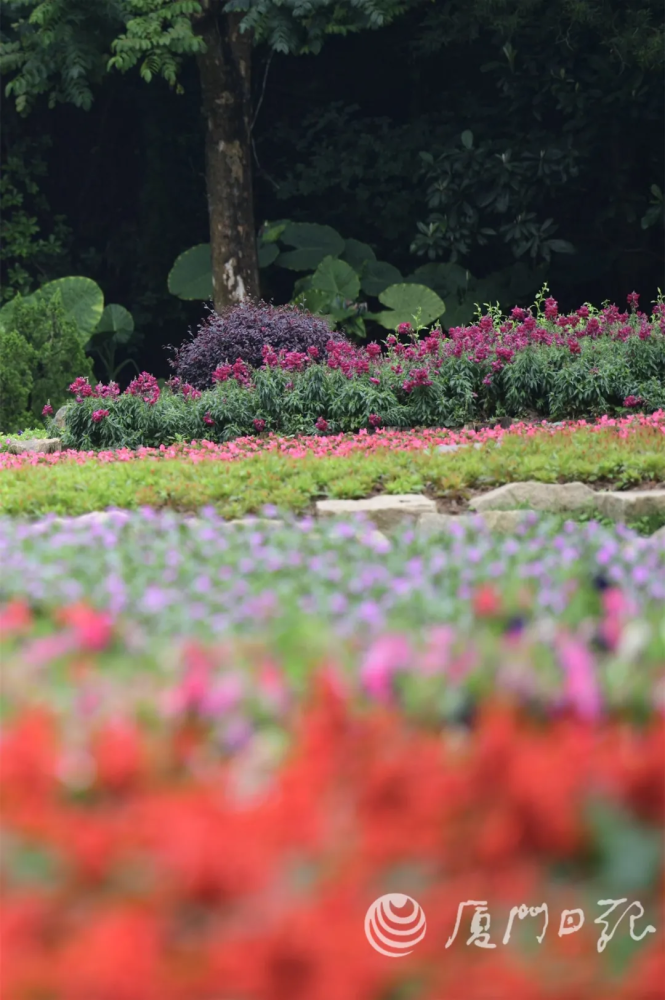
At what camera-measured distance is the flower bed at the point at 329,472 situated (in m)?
5.77

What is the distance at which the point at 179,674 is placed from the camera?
1948 mm

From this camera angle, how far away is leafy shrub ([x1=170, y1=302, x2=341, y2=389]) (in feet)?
35.3

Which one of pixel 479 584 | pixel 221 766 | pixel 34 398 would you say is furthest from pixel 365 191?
pixel 221 766

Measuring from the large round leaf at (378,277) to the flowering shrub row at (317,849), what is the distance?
14.7 m

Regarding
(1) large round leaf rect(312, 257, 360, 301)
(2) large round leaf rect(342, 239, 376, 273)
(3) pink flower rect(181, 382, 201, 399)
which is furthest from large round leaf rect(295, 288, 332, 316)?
(3) pink flower rect(181, 382, 201, 399)

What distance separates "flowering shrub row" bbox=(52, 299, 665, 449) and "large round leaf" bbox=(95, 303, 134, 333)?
6.49m

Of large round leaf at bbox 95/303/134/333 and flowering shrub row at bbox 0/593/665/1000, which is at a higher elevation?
flowering shrub row at bbox 0/593/665/1000

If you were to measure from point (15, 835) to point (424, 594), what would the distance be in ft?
4.17

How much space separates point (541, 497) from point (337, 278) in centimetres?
1007

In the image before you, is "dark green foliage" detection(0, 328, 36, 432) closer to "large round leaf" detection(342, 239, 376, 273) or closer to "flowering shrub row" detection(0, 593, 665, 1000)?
"large round leaf" detection(342, 239, 376, 273)

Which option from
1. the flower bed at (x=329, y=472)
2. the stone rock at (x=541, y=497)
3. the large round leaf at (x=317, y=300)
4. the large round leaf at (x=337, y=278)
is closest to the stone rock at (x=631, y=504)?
the stone rock at (x=541, y=497)

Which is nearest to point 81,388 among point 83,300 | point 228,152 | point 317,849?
point 228,152

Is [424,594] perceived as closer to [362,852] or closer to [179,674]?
[179,674]

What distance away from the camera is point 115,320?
51.8ft
